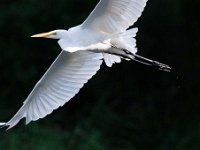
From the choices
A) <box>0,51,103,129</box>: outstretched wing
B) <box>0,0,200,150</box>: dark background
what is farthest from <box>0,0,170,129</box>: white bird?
<box>0,0,200,150</box>: dark background

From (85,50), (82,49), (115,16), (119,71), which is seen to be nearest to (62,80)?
(85,50)

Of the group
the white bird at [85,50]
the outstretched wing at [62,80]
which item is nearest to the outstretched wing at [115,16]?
the white bird at [85,50]

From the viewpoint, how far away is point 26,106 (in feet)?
24.2

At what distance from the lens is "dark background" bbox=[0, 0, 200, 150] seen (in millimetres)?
10898

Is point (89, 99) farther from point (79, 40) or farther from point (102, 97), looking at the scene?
point (79, 40)

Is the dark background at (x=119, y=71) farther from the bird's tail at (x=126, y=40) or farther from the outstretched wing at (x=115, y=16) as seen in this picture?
the outstretched wing at (x=115, y=16)

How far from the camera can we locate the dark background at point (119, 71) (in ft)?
35.8

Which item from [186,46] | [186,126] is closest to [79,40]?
[186,126]

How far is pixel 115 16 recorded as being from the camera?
7188mm

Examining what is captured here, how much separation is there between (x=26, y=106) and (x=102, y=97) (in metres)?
3.72

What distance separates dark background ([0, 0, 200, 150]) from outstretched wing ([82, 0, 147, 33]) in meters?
3.53

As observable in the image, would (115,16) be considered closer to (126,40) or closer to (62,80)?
(126,40)

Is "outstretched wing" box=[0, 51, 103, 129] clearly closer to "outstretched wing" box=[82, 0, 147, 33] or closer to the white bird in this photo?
the white bird

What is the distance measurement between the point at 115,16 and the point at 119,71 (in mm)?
4568
